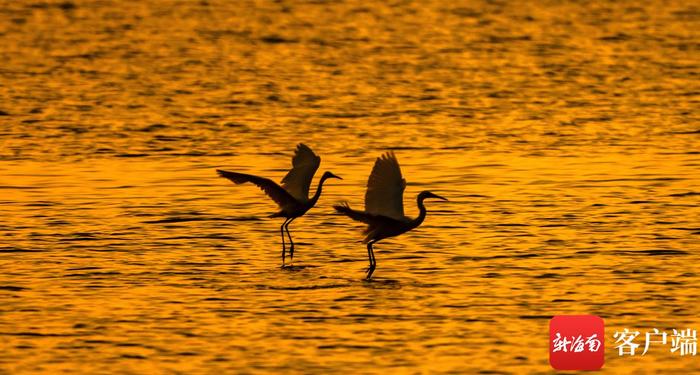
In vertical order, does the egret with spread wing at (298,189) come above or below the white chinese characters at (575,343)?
above

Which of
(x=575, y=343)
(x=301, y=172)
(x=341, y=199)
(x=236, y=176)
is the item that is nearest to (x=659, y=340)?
(x=575, y=343)

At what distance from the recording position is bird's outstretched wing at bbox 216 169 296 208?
19969mm

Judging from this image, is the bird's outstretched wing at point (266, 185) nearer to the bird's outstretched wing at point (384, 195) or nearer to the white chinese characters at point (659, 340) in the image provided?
the bird's outstretched wing at point (384, 195)

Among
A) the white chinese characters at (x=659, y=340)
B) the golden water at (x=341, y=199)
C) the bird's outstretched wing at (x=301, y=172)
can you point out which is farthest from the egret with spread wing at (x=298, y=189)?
the white chinese characters at (x=659, y=340)

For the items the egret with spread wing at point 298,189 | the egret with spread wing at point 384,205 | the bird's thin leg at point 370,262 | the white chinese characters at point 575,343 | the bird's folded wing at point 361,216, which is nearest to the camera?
the white chinese characters at point 575,343

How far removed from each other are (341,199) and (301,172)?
3.54m

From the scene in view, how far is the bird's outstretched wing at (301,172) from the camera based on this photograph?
2088 cm

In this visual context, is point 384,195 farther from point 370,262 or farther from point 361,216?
point 370,262

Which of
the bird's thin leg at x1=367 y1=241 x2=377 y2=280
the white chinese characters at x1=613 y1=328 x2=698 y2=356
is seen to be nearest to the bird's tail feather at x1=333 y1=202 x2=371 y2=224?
the bird's thin leg at x1=367 y1=241 x2=377 y2=280

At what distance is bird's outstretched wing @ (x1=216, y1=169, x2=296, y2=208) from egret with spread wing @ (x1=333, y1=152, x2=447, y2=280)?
127 cm

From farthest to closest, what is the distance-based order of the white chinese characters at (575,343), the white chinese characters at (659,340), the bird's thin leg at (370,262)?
the bird's thin leg at (370,262)
the white chinese characters at (659,340)
the white chinese characters at (575,343)

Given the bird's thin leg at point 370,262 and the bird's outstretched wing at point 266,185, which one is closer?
the bird's thin leg at point 370,262

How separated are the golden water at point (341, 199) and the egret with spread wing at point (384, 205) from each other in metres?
0.51

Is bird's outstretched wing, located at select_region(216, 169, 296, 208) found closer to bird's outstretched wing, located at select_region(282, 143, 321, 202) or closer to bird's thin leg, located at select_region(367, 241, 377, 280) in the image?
bird's outstretched wing, located at select_region(282, 143, 321, 202)
